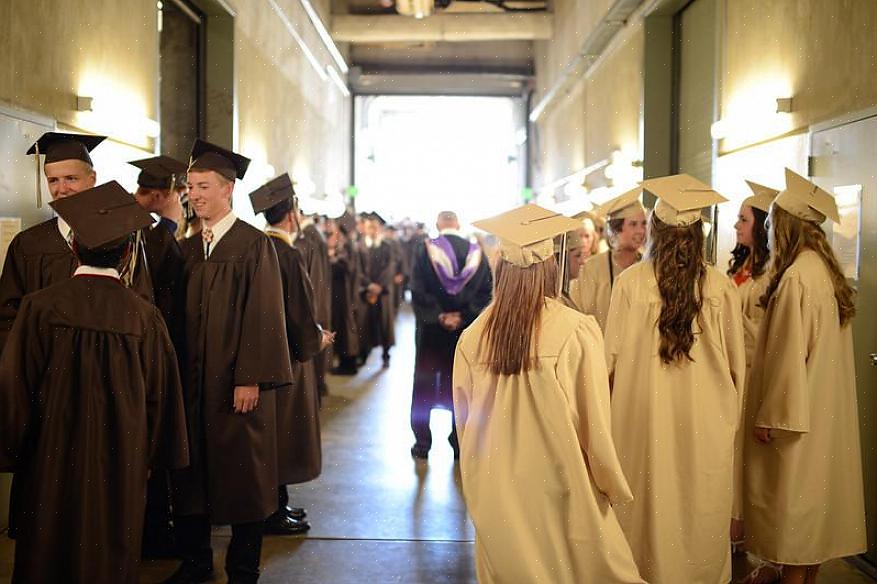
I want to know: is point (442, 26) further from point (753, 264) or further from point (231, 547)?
point (231, 547)

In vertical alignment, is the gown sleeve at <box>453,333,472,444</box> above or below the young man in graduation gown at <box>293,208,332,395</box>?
below

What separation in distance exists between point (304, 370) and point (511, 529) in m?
2.21

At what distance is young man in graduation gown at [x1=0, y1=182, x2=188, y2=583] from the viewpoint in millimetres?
2836

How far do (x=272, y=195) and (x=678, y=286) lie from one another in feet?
7.47

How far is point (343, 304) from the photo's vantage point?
976 centimetres

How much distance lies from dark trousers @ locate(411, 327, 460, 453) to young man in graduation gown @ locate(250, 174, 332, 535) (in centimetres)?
152

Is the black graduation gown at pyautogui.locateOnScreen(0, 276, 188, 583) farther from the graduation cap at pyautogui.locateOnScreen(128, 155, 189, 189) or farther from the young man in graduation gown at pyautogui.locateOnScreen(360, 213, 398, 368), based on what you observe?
the young man in graduation gown at pyautogui.locateOnScreen(360, 213, 398, 368)

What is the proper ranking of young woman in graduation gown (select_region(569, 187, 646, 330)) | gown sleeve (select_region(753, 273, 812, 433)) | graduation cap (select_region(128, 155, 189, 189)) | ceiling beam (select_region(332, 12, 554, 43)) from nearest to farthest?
1. gown sleeve (select_region(753, 273, 812, 433))
2. graduation cap (select_region(128, 155, 189, 189))
3. young woman in graduation gown (select_region(569, 187, 646, 330))
4. ceiling beam (select_region(332, 12, 554, 43))

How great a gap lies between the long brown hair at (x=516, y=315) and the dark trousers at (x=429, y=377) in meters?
3.67

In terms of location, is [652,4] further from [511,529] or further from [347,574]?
[511,529]

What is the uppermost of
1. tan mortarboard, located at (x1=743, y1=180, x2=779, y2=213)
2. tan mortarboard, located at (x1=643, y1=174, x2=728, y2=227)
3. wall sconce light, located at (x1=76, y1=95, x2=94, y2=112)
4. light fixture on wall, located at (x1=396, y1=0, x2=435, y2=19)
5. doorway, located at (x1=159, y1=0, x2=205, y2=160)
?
light fixture on wall, located at (x1=396, y1=0, x2=435, y2=19)

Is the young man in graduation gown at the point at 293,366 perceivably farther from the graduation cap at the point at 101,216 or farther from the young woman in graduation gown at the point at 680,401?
the young woman in graduation gown at the point at 680,401

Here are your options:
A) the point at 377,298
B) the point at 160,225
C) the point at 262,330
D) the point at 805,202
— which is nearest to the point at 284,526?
the point at 262,330

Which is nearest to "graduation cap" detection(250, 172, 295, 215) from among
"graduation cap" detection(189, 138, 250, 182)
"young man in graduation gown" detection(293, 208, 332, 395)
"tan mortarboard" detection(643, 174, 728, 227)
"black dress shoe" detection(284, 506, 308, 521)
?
"graduation cap" detection(189, 138, 250, 182)
